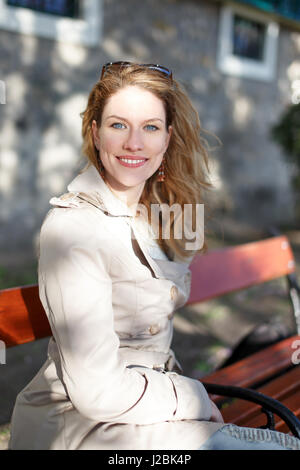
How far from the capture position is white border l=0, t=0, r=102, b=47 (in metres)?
5.64

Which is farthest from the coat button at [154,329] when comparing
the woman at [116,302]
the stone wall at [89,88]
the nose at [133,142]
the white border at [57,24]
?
the white border at [57,24]

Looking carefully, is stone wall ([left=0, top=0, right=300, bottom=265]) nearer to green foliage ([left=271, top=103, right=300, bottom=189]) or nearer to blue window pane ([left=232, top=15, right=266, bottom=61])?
blue window pane ([left=232, top=15, right=266, bottom=61])

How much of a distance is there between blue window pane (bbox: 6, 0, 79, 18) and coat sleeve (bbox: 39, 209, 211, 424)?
527cm

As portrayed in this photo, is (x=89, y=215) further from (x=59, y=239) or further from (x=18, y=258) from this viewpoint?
(x=18, y=258)

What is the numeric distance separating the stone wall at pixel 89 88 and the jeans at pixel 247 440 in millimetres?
3827

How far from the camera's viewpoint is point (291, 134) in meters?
7.02

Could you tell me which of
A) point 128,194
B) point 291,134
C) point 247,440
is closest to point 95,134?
point 128,194

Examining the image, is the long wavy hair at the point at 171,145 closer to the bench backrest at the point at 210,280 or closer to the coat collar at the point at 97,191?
the coat collar at the point at 97,191

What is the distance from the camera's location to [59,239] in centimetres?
138

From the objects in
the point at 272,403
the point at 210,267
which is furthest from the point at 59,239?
the point at 210,267

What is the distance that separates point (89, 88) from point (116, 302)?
5.50m

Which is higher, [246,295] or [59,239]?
[59,239]

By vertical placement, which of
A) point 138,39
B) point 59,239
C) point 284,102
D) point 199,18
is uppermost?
point 199,18

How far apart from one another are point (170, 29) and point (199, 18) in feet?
2.20
